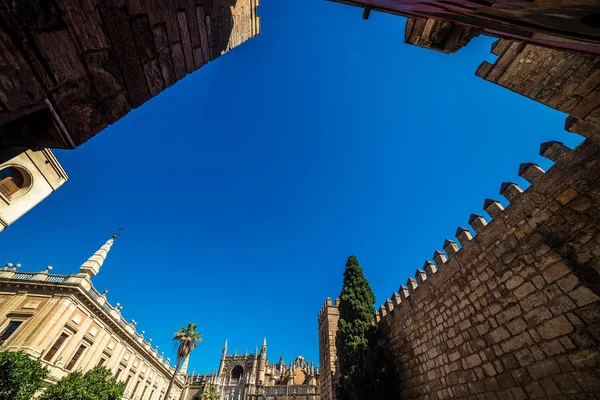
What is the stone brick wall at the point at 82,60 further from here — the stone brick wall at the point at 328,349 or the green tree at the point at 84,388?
the green tree at the point at 84,388

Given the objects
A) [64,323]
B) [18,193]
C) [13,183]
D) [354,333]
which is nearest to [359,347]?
[354,333]

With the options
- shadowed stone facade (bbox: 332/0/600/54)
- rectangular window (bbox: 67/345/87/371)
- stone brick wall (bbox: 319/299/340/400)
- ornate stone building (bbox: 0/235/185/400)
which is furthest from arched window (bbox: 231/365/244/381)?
shadowed stone facade (bbox: 332/0/600/54)

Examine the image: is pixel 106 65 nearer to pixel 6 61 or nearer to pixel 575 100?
pixel 6 61

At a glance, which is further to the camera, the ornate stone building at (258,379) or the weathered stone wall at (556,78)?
the ornate stone building at (258,379)

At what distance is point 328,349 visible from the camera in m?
14.4

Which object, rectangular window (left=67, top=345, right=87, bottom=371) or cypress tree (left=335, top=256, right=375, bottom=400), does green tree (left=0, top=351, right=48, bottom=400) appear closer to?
rectangular window (left=67, top=345, right=87, bottom=371)

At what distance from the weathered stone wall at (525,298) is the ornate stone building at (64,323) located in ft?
83.1

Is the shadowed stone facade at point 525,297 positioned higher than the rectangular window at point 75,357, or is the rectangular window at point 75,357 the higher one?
the rectangular window at point 75,357

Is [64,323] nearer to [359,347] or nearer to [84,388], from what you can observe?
[84,388]

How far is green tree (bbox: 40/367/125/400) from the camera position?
1466 centimetres

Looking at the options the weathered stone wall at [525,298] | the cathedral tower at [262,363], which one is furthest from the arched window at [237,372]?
the weathered stone wall at [525,298]

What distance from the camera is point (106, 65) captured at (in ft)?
Result: 5.20

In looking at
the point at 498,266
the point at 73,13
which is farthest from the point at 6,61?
the point at 498,266

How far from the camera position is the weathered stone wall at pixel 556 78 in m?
3.79
